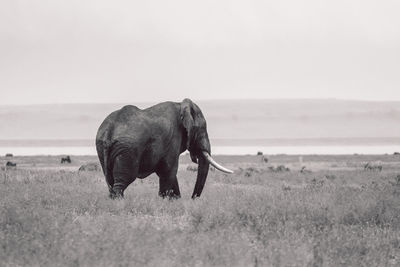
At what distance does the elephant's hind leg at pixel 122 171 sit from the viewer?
13492 mm

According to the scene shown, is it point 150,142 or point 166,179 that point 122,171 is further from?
point 166,179

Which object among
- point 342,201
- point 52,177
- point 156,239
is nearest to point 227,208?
point 342,201

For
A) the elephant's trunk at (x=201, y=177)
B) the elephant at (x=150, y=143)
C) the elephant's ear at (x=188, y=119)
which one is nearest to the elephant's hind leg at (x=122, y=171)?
the elephant at (x=150, y=143)

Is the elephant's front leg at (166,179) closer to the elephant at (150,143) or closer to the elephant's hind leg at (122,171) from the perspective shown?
the elephant at (150,143)

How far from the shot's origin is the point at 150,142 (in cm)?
1402

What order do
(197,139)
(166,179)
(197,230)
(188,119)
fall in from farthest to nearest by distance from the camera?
(197,139) → (188,119) → (166,179) → (197,230)

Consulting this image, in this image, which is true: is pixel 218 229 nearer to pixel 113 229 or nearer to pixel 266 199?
pixel 113 229

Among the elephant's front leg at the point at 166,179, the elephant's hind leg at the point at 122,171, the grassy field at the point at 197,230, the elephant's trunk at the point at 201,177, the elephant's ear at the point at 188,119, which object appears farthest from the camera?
the elephant's trunk at the point at 201,177

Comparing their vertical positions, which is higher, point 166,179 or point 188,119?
→ point 188,119

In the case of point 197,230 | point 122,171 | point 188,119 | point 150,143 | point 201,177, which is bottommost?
point 197,230

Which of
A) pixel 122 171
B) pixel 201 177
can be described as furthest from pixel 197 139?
pixel 122 171

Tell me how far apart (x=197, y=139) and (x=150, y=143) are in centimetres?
163

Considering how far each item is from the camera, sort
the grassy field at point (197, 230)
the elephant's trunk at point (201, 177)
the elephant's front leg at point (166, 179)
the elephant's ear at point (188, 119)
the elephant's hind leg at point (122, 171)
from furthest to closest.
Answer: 1. the elephant's trunk at point (201, 177)
2. the elephant's ear at point (188, 119)
3. the elephant's front leg at point (166, 179)
4. the elephant's hind leg at point (122, 171)
5. the grassy field at point (197, 230)

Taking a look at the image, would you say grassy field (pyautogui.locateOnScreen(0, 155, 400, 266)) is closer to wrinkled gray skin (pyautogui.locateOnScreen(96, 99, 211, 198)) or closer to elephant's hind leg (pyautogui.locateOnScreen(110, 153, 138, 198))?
elephant's hind leg (pyautogui.locateOnScreen(110, 153, 138, 198))
